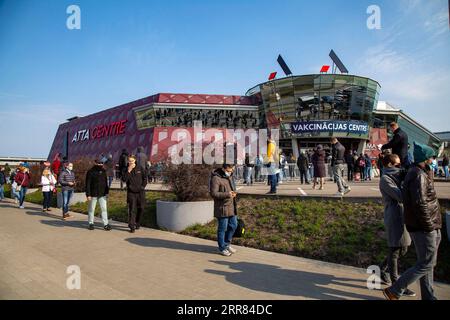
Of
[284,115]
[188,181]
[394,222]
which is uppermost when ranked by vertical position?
[284,115]

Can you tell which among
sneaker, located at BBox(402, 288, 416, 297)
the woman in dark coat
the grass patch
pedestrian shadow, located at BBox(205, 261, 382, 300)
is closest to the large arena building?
the woman in dark coat

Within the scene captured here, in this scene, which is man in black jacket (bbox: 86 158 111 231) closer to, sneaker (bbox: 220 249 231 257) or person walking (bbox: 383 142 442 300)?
sneaker (bbox: 220 249 231 257)

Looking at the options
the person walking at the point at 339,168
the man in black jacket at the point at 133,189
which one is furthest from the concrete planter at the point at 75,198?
the person walking at the point at 339,168

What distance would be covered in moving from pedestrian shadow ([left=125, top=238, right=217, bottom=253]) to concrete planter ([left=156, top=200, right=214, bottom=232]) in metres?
1.01

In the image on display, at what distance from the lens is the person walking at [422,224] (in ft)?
11.5

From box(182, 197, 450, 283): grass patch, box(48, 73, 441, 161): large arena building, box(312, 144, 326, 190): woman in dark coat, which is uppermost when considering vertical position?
box(48, 73, 441, 161): large arena building

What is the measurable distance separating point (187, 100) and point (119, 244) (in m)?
36.2

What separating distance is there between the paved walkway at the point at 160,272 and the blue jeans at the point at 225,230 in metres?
0.26

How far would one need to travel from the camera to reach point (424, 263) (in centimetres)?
354

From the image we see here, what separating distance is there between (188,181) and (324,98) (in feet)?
103

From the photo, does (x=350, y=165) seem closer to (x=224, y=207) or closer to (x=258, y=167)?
(x=258, y=167)

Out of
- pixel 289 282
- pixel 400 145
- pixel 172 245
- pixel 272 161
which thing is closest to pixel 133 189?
pixel 172 245

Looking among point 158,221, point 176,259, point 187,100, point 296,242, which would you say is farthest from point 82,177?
point 187,100

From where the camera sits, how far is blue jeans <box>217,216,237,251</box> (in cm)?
582
